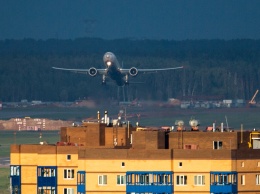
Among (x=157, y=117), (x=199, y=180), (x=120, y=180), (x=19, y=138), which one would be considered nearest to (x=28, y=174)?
(x=120, y=180)

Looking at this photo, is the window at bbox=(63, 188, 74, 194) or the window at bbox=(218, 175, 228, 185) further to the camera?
the window at bbox=(63, 188, 74, 194)

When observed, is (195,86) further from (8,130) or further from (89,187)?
(89,187)

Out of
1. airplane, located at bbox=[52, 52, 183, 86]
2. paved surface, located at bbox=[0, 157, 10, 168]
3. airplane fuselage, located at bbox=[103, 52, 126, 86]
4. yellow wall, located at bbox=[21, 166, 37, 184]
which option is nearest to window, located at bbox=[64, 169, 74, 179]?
yellow wall, located at bbox=[21, 166, 37, 184]

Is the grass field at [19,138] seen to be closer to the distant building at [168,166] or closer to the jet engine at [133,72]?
the jet engine at [133,72]

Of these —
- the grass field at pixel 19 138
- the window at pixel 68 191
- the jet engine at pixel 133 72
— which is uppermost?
the jet engine at pixel 133 72

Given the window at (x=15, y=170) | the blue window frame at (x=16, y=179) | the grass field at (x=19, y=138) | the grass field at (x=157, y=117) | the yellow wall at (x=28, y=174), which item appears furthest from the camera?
the grass field at (x=157, y=117)

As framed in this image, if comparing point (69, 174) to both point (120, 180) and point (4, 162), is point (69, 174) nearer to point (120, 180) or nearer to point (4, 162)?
point (120, 180)

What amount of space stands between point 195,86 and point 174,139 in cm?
13196

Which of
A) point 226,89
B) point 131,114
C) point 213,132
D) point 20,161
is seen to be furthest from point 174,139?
point 226,89

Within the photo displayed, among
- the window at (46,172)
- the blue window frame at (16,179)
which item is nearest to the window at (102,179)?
the window at (46,172)

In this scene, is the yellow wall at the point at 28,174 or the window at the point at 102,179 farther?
the yellow wall at the point at 28,174

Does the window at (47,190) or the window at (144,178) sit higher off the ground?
Answer: the window at (144,178)

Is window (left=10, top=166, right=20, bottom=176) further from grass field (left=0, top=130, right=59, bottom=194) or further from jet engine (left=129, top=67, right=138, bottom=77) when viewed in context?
jet engine (left=129, top=67, right=138, bottom=77)

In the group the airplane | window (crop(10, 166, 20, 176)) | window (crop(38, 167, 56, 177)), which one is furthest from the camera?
the airplane
